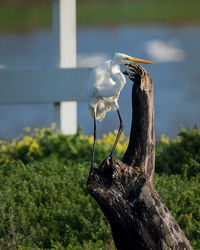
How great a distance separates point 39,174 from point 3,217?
0.92m

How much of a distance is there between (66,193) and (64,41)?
2.48 m

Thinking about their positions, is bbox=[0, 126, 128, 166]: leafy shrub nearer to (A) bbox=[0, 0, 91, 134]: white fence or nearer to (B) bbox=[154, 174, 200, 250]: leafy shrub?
(A) bbox=[0, 0, 91, 134]: white fence

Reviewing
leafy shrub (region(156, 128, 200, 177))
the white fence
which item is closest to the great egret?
leafy shrub (region(156, 128, 200, 177))

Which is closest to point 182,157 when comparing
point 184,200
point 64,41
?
point 184,200

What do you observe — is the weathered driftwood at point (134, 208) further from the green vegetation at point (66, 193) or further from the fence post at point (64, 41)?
the fence post at point (64, 41)

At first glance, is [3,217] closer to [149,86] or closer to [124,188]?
[124,188]

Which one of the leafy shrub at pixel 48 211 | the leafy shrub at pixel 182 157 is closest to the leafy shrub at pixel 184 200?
the leafy shrub at pixel 182 157

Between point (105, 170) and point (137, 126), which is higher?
point (137, 126)

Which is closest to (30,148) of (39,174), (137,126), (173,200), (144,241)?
(39,174)

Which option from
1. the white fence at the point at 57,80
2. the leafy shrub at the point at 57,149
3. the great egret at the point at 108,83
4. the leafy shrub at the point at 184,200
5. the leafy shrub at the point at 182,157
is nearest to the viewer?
the great egret at the point at 108,83

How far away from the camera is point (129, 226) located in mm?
2807

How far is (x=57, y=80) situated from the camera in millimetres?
5855

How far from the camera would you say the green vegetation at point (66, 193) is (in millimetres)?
3641

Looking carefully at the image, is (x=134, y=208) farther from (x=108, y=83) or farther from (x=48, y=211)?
(x=48, y=211)
